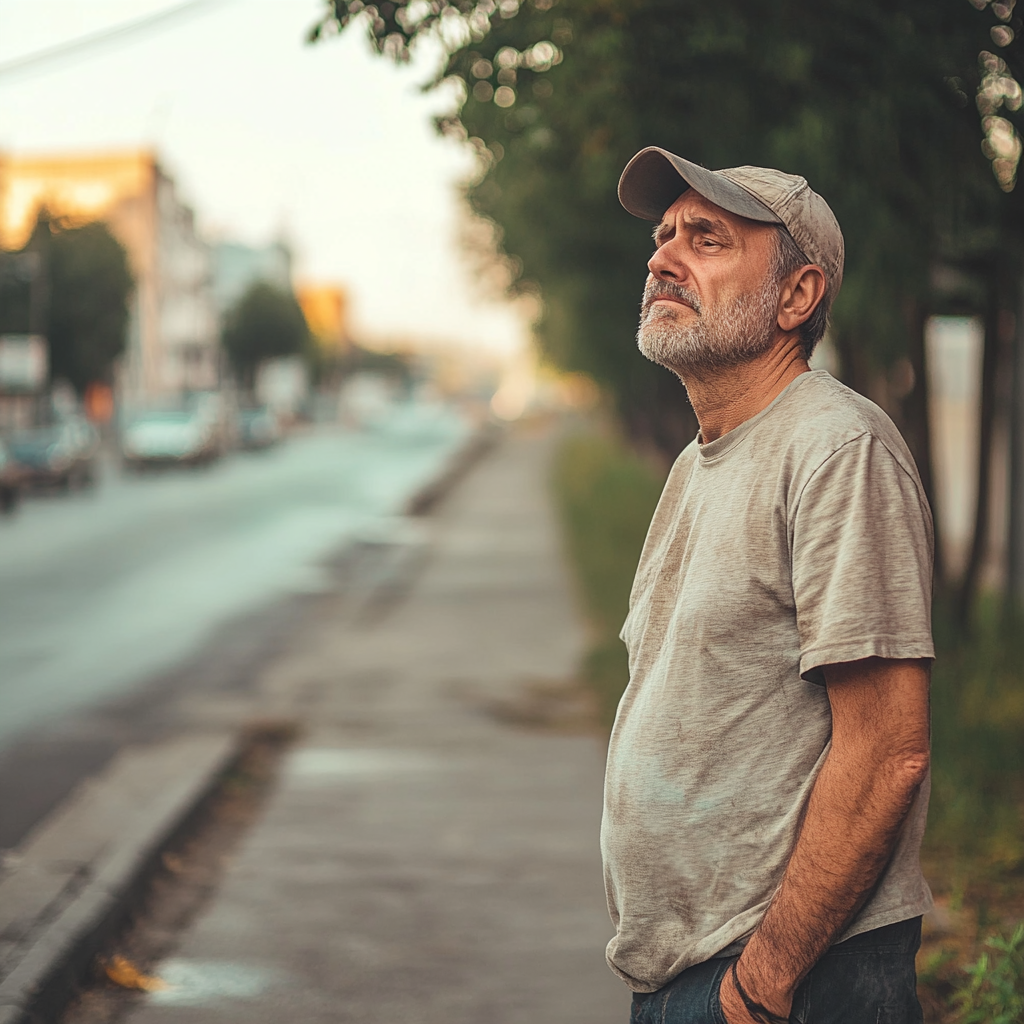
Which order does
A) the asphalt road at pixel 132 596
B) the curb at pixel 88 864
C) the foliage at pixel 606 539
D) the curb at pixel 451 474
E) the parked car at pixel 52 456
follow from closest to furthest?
the curb at pixel 88 864, the asphalt road at pixel 132 596, the foliage at pixel 606 539, the curb at pixel 451 474, the parked car at pixel 52 456

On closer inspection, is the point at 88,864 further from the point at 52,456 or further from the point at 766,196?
the point at 52,456

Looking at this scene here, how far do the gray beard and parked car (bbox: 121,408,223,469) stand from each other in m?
34.9

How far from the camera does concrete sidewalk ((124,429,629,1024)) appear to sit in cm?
407

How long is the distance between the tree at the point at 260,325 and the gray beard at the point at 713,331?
89.1 meters

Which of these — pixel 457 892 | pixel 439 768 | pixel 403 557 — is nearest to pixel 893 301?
pixel 439 768

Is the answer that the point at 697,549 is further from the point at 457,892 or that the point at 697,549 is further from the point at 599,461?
the point at 599,461

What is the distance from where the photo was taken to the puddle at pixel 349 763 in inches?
266

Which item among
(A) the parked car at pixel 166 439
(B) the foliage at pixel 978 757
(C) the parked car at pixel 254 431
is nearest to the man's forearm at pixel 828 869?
(B) the foliage at pixel 978 757

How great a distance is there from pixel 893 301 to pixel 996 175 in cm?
97

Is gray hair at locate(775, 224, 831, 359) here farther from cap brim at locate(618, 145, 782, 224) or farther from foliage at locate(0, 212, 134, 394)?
foliage at locate(0, 212, 134, 394)

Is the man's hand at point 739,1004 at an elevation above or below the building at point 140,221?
below

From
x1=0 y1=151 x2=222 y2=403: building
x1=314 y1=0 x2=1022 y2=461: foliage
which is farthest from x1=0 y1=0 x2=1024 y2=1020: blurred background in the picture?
x1=0 y1=151 x2=222 y2=403: building

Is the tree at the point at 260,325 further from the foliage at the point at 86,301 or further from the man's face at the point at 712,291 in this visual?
the man's face at the point at 712,291

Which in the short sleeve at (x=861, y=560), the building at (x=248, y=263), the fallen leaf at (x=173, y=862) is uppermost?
the building at (x=248, y=263)
